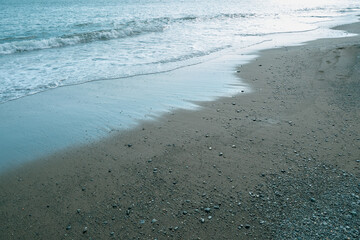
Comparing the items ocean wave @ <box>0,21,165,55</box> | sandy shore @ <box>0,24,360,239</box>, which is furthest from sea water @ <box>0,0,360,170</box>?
sandy shore @ <box>0,24,360,239</box>

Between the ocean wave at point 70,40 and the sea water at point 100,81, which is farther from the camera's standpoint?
the ocean wave at point 70,40

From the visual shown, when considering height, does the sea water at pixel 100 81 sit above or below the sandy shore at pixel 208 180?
above

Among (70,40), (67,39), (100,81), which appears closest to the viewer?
(100,81)

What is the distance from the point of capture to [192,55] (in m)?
11.4

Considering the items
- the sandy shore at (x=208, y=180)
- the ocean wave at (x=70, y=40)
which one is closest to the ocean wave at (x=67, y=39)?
the ocean wave at (x=70, y=40)

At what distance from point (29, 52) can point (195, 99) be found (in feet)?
36.6

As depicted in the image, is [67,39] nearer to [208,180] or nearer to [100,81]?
[100,81]

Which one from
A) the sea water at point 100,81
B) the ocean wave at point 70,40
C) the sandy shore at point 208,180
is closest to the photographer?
the sandy shore at point 208,180

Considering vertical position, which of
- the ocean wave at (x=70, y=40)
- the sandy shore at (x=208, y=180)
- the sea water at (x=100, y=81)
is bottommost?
the sandy shore at (x=208, y=180)

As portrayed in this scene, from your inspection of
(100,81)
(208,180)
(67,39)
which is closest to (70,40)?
(67,39)

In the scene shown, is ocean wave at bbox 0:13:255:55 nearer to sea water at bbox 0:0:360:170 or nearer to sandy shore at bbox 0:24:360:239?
sea water at bbox 0:0:360:170

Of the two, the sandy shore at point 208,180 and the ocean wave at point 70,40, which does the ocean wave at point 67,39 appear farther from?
the sandy shore at point 208,180

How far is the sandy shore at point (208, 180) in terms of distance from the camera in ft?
10.6

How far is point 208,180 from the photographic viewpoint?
13.1ft
